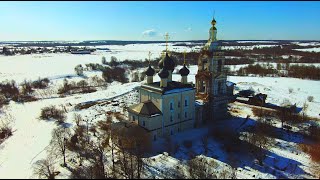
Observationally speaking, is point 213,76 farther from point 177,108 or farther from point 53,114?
point 53,114

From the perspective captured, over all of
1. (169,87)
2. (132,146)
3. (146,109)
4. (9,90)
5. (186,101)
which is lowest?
(132,146)

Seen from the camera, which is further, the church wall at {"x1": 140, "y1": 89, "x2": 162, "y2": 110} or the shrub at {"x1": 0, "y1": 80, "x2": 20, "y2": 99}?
the shrub at {"x1": 0, "y1": 80, "x2": 20, "y2": 99}

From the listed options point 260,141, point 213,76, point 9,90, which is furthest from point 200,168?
point 9,90

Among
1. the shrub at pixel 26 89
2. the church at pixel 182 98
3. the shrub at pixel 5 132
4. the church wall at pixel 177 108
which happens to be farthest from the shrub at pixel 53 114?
the shrub at pixel 26 89

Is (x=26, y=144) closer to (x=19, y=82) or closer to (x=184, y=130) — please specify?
(x=184, y=130)

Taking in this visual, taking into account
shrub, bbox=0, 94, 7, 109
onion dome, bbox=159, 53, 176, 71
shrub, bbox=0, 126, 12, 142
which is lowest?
shrub, bbox=0, 126, 12, 142

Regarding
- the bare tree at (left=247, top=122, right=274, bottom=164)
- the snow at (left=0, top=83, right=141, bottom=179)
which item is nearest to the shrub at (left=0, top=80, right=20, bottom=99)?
the snow at (left=0, top=83, right=141, bottom=179)

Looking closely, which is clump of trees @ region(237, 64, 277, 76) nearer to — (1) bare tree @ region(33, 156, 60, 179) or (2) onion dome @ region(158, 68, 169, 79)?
(2) onion dome @ region(158, 68, 169, 79)

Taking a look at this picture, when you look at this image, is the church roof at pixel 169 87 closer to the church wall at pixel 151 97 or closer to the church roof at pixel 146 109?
the church wall at pixel 151 97
